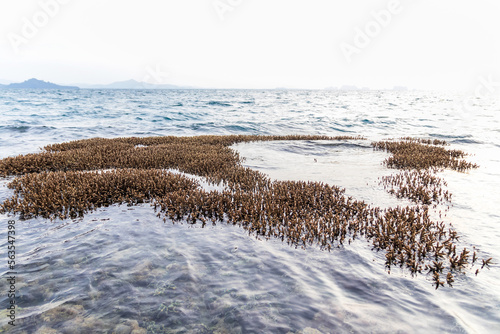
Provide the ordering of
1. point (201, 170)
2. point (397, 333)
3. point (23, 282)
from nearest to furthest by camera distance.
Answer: point (397, 333) < point (23, 282) < point (201, 170)

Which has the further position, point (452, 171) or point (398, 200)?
point (452, 171)

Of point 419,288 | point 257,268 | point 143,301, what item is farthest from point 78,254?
point 419,288

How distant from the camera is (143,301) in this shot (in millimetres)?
3545

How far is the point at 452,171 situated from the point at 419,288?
9322 mm

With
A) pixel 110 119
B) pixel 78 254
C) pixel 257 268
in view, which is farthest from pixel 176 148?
pixel 110 119

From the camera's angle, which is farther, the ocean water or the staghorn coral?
the staghorn coral

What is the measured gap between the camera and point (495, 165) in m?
12.8

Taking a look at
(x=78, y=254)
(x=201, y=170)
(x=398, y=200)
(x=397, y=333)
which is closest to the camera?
(x=397, y=333)

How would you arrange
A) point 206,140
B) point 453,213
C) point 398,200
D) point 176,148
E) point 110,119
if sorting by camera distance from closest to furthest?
point 453,213, point 398,200, point 176,148, point 206,140, point 110,119

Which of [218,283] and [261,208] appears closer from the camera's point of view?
[218,283]

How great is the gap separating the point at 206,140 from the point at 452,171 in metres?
13.1

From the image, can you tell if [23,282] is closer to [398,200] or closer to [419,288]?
[419,288]

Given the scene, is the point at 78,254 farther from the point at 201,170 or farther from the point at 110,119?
the point at 110,119

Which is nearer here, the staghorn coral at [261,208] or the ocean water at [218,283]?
the ocean water at [218,283]
